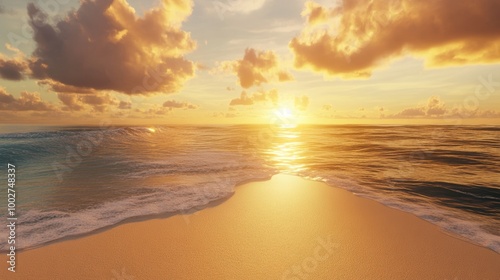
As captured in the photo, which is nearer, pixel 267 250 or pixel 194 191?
pixel 267 250

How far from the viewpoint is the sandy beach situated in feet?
12.0

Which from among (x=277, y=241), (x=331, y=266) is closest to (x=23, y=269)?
(x=277, y=241)

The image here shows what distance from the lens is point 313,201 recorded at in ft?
22.5

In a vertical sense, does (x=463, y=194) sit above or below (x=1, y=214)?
below

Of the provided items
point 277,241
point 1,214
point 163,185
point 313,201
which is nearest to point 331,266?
point 277,241

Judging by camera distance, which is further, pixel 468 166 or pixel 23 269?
pixel 468 166

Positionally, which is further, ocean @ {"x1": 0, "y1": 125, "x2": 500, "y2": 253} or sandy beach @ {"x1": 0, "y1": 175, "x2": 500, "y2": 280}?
ocean @ {"x1": 0, "y1": 125, "x2": 500, "y2": 253}

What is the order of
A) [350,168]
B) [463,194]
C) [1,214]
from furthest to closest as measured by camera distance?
1. [350,168]
2. [463,194]
3. [1,214]

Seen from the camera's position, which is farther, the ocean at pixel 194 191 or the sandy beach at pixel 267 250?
the ocean at pixel 194 191

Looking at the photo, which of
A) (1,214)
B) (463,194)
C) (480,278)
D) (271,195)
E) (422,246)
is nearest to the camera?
(480,278)

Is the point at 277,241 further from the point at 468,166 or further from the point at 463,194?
the point at 468,166

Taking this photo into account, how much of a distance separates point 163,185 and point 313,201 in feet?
15.9

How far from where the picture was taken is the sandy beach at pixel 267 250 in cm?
365

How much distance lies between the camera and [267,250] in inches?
167
